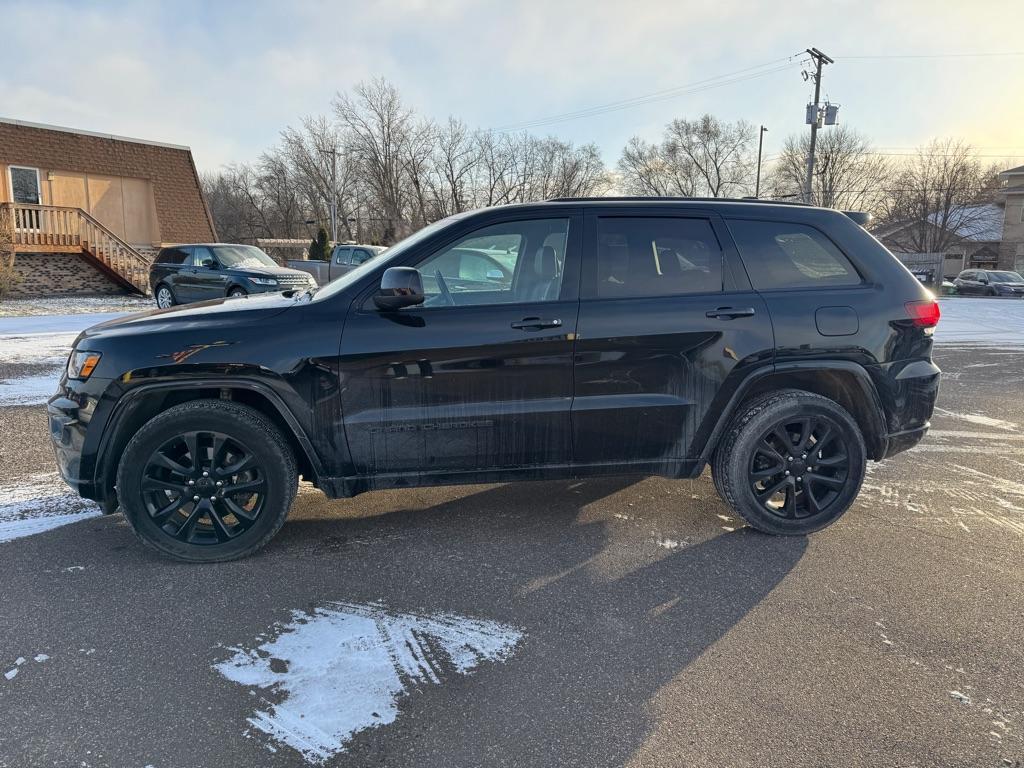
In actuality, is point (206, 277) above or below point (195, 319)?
above

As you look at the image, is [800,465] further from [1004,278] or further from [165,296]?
[1004,278]

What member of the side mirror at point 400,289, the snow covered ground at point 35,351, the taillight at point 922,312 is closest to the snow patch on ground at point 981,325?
the taillight at point 922,312

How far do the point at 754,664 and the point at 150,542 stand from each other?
296cm

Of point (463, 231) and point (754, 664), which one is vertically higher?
point (463, 231)

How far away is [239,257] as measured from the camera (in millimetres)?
16031

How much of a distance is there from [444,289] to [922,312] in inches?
109

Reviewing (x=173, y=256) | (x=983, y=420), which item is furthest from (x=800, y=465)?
(x=173, y=256)

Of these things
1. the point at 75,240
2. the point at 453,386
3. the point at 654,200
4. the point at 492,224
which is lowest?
the point at 453,386

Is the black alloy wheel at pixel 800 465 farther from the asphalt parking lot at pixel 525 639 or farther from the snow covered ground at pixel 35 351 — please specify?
the snow covered ground at pixel 35 351

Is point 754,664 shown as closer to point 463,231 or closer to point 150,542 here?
point 463,231

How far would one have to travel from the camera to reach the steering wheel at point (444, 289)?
353cm

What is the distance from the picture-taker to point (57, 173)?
2281 centimetres

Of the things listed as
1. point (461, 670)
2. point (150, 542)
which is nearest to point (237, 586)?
point (150, 542)

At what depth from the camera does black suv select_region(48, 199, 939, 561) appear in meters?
3.38
